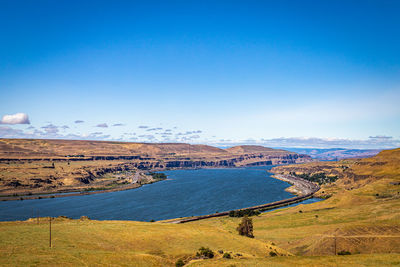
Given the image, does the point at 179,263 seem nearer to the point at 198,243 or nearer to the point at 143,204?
the point at 198,243

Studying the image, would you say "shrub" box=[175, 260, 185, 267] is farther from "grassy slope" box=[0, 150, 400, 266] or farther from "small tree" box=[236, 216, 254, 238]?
"small tree" box=[236, 216, 254, 238]

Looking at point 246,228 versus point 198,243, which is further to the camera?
point 246,228

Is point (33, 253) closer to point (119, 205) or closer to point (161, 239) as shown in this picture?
point (161, 239)

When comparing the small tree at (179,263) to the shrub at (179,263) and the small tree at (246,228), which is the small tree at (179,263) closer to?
the shrub at (179,263)

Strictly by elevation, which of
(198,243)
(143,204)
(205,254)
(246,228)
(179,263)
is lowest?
(143,204)

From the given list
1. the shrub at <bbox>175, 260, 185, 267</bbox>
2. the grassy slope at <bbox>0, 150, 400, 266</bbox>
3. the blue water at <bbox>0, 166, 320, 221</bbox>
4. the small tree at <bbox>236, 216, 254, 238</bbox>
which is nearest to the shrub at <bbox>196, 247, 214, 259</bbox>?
the grassy slope at <bbox>0, 150, 400, 266</bbox>

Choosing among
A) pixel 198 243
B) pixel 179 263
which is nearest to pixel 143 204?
pixel 198 243

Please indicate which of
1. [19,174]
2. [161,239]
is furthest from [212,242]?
[19,174]

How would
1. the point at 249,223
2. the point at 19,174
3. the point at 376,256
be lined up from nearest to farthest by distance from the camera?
the point at 376,256
the point at 249,223
the point at 19,174

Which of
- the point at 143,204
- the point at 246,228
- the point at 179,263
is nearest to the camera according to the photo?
the point at 179,263
